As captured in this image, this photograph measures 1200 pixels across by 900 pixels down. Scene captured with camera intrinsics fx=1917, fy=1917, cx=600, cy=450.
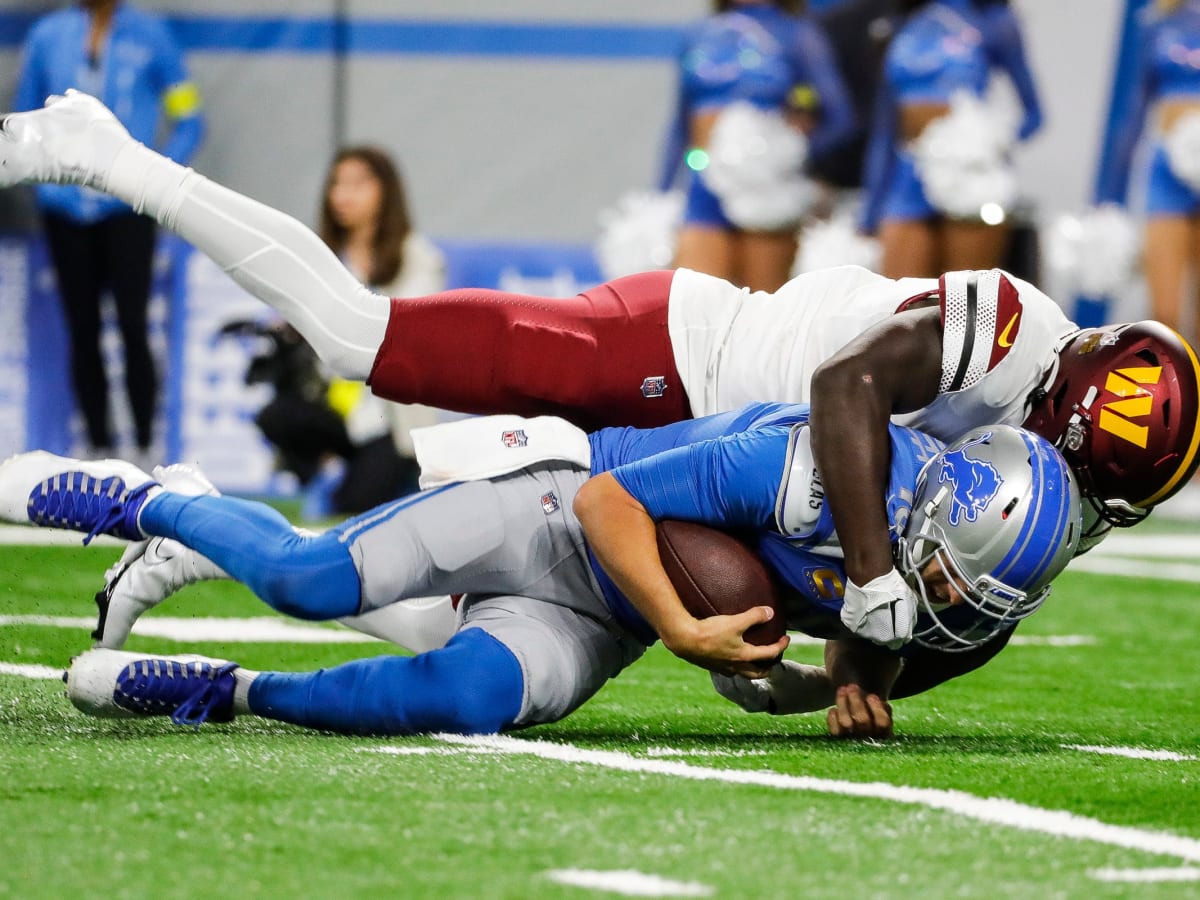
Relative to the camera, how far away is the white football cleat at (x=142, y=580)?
12.0 feet

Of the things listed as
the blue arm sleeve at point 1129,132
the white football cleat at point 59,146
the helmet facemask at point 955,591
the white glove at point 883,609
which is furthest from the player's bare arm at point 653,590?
the blue arm sleeve at point 1129,132

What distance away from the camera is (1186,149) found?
864 centimetres

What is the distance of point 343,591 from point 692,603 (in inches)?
23.7

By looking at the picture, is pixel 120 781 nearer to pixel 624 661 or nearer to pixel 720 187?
pixel 624 661

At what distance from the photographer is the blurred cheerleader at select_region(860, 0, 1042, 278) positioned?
8.24 metres

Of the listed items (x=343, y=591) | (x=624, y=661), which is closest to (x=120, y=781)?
(x=343, y=591)

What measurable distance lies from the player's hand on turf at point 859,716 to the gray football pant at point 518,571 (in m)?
0.41

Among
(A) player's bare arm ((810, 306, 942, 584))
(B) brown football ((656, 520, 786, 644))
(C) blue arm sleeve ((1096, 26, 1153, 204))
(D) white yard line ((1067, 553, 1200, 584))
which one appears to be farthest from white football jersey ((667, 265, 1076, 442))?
(C) blue arm sleeve ((1096, 26, 1153, 204))

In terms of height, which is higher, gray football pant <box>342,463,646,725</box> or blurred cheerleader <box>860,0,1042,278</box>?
blurred cheerleader <box>860,0,1042,278</box>

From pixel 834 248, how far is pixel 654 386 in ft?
15.2

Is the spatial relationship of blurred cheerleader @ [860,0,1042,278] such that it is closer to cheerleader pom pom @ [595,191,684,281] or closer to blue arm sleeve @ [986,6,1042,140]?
blue arm sleeve @ [986,6,1042,140]

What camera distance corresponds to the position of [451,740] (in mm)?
3277

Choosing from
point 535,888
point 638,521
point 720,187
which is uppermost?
point 720,187

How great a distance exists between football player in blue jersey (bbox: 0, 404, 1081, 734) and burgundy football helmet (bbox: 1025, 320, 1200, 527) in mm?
169
